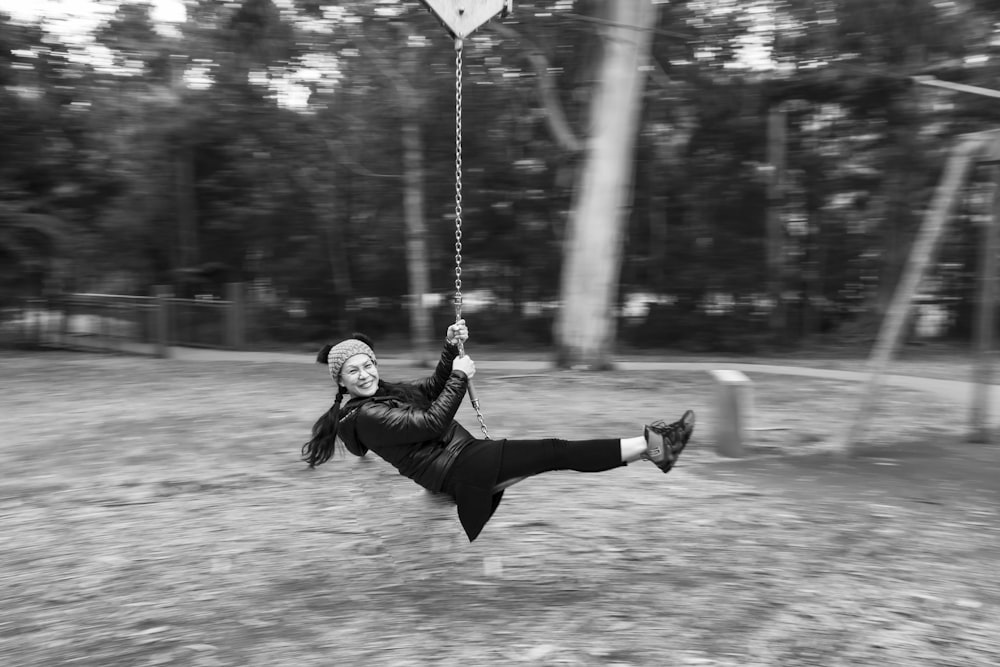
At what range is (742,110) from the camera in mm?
15406

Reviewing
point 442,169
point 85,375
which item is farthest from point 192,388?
point 442,169

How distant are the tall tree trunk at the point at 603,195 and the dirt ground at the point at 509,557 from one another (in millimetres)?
4151

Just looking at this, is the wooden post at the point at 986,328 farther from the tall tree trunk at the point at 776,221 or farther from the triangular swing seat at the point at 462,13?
the tall tree trunk at the point at 776,221

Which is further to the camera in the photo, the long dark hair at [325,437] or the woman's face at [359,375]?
the long dark hair at [325,437]

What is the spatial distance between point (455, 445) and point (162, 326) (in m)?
12.3

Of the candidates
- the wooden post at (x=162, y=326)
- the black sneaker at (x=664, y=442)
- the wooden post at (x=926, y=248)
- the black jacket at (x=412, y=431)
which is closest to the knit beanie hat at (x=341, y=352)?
the black jacket at (x=412, y=431)

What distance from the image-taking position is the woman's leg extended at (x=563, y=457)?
3824mm

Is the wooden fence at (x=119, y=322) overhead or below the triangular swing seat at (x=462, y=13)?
below

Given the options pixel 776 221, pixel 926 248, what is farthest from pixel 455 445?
pixel 776 221

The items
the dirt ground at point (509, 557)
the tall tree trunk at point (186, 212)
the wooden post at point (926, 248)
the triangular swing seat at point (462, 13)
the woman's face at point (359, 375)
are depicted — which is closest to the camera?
the dirt ground at point (509, 557)

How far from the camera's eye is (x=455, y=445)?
3996mm

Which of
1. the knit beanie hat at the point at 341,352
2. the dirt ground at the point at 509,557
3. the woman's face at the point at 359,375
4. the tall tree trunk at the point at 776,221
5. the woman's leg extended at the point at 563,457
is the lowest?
the dirt ground at the point at 509,557

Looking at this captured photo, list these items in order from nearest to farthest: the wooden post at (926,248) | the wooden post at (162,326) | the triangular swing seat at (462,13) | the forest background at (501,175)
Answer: the triangular swing seat at (462,13) < the wooden post at (926,248) < the forest background at (501,175) < the wooden post at (162,326)

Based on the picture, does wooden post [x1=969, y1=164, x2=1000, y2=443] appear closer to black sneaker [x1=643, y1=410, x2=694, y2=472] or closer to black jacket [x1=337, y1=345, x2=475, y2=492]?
black sneaker [x1=643, y1=410, x2=694, y2=472]
